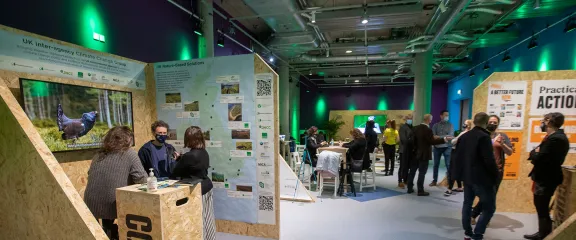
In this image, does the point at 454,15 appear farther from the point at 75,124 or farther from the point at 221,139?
the point at 75,124

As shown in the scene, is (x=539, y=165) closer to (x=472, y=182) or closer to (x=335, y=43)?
(x=472, y=182)

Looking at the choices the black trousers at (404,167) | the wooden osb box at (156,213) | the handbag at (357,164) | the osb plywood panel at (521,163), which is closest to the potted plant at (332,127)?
the black trousers at (404,167)

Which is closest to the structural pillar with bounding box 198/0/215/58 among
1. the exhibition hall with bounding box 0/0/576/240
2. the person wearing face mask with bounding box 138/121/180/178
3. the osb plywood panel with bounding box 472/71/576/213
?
the exhibition hall with bounding box 0/0/576/240

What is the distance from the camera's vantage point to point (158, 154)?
2.59 metres

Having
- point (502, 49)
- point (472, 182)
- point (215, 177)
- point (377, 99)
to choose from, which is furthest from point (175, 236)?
point (377, 99)

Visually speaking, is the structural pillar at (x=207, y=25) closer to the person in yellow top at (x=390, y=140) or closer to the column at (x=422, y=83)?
the person in yellow top at (x=390, y=140)

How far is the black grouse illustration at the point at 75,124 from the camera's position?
235 centimetres

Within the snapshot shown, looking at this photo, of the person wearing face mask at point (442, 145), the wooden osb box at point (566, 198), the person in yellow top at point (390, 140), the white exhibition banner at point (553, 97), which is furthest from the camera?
the person in yellow top at point (390, 140)

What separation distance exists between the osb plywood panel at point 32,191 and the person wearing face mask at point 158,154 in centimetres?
91

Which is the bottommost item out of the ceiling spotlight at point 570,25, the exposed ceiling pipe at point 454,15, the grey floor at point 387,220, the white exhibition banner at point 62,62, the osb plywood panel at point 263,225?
the grey floor at point 387,220

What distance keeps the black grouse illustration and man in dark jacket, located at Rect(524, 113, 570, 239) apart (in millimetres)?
4751

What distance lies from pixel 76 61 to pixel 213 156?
1751mm

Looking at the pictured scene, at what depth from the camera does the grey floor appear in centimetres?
312

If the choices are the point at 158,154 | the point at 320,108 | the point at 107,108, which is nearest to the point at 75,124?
the point at 107,108
